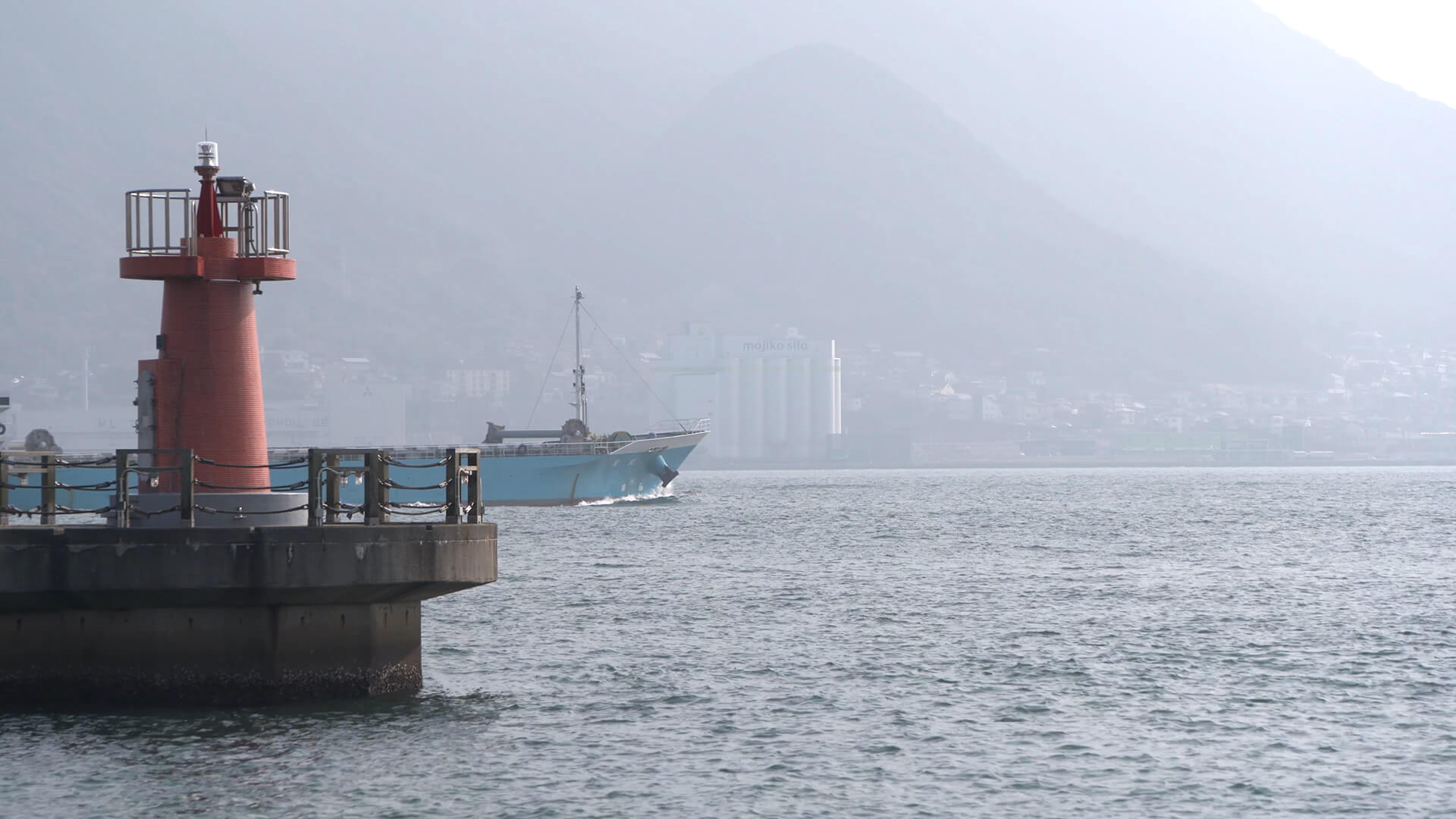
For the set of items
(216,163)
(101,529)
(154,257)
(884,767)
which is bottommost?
(884,767)

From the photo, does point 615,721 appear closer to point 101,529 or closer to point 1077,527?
point 101,529

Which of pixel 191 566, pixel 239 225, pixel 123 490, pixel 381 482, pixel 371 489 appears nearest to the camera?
pixel 191 566

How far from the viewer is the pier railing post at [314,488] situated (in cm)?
1766

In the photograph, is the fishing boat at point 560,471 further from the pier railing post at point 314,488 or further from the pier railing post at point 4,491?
the pier railing post at point 314,488

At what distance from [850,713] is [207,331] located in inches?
354

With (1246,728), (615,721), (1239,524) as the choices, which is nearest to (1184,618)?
(1246,728)

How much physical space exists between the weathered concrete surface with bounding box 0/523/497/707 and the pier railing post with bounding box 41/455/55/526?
1302 millimetres

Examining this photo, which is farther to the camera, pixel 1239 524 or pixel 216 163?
pixel 1239 524

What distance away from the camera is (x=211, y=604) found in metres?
17.4

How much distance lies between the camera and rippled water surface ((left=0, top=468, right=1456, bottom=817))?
16172 millimetres

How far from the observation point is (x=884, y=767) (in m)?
17.5

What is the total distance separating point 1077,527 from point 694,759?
159ft

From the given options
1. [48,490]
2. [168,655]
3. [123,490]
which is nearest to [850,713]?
[168,655]

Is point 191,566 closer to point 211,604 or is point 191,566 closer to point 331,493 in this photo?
point 211,604
